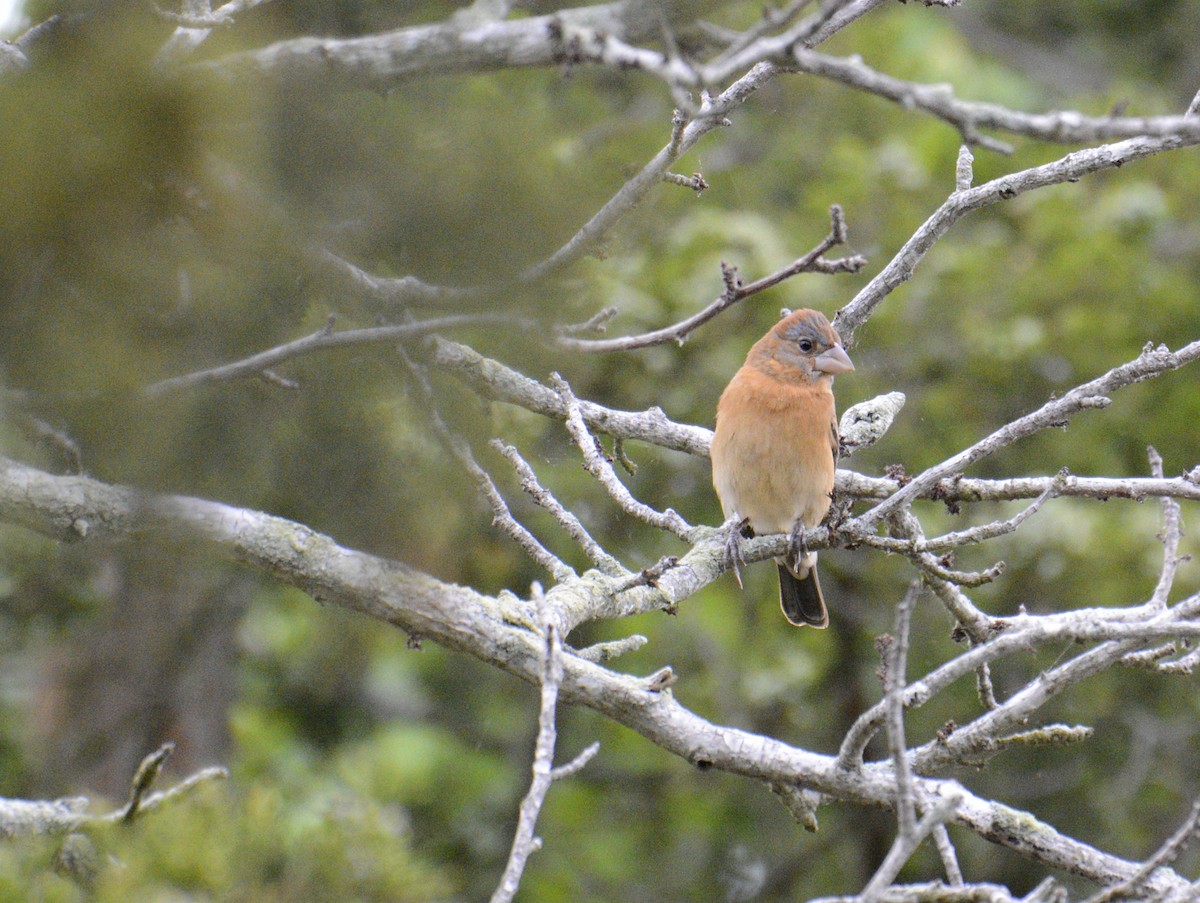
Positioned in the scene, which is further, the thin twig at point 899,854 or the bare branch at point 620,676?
the bare branch at point 620,676

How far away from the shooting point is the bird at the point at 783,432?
4.34m

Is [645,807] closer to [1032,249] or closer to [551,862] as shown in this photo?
[551,862]

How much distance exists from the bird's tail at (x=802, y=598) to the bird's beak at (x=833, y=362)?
0.84 meters

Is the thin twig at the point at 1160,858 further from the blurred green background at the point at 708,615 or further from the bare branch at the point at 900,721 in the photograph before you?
the blurred green background at the point at 708,615

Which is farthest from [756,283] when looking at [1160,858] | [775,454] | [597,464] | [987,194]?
[775,454]

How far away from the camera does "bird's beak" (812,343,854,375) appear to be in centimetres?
439

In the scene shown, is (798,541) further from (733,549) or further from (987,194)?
(987,194)

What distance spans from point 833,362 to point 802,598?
1035 mm

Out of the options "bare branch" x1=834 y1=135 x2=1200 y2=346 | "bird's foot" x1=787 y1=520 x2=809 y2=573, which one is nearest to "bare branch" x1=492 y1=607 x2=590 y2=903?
"bird's foot" x1=787 y1=520 x2=809 y2=573

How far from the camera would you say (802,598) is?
497cm

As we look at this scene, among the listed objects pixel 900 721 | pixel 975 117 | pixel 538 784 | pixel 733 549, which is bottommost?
pixel 733 549

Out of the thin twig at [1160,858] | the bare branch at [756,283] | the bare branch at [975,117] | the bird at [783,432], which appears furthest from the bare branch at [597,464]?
the bare branch at [975,117]

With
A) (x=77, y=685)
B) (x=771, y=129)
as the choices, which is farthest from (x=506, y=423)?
(x=771, y=129)

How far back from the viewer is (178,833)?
2.02m
